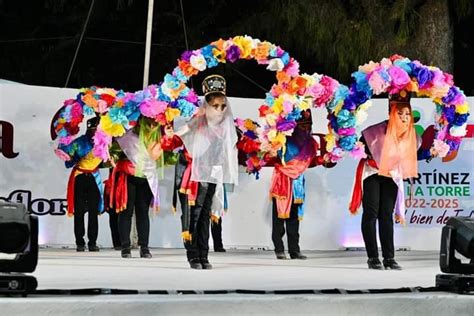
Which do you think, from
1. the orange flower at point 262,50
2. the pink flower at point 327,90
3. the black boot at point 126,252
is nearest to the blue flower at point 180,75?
the orange flower at point 262,50

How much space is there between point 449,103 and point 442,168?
2.80 meters

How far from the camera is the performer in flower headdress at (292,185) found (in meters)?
13.1

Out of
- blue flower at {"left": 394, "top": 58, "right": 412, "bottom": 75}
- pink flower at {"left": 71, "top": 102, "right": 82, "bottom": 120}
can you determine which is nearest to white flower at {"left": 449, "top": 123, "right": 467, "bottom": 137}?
blue flower at {"left": 394, "top": 58, "right": 412, "bottom": 75}

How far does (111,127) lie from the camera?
12.5m

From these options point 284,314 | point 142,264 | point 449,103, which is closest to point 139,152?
point 142,264

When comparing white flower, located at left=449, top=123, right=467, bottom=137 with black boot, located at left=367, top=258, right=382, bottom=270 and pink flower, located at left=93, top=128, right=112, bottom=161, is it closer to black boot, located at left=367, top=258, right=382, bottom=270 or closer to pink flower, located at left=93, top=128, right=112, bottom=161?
black boot, located at left=367, top=258, right=382, bottom=270

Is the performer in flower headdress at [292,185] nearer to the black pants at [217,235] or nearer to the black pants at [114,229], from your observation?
the black pants at [217,235]

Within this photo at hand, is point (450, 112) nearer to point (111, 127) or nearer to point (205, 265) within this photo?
point (205, 265)

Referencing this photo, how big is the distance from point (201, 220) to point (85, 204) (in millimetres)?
3294

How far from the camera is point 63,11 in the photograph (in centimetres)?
2391

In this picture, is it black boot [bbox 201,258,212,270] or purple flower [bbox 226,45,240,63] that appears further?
purple flower [bbox 226,45,240,63]

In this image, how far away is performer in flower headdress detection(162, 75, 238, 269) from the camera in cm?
1109

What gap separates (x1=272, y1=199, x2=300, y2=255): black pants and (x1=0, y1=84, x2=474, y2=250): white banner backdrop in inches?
47.2

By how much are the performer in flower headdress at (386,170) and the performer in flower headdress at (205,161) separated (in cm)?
127
